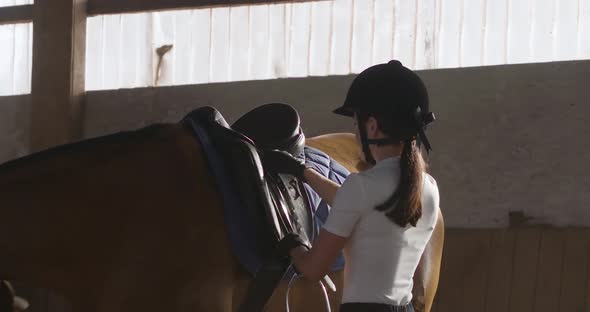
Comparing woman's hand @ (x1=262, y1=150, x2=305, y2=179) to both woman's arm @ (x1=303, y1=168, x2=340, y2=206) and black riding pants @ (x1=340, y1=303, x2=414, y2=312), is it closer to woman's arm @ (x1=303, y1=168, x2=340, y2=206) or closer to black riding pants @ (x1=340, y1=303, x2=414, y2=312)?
woman's arm @ (x1=303, y1=168, x2=340, y2=206)

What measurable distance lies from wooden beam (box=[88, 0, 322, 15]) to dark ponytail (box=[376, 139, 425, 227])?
175 inches

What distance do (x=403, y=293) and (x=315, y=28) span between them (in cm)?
433

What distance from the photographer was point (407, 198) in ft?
7.43

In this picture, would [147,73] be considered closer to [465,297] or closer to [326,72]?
[326,72]

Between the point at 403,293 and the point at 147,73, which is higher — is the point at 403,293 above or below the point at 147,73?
below

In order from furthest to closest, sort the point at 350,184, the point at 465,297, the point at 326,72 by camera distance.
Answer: the point at 326,72, the point at 465,297, the point at 350,184

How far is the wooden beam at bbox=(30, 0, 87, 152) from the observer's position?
674cm

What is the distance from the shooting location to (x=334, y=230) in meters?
2.28

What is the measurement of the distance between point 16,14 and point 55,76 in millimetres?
761

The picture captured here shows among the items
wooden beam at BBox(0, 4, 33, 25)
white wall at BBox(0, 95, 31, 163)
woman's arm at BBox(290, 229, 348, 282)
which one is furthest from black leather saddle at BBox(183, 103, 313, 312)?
wooden beam at BBox(0, 4, 33, 25)

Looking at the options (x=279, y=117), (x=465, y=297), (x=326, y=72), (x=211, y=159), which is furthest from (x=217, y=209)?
(x=326, y=72)

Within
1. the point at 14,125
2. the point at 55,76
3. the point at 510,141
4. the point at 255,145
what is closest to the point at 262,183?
the point at 255,145

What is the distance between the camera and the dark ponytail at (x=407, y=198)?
88.8 inches

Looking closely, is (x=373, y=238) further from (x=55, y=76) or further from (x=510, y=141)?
(x=55, y=76)
